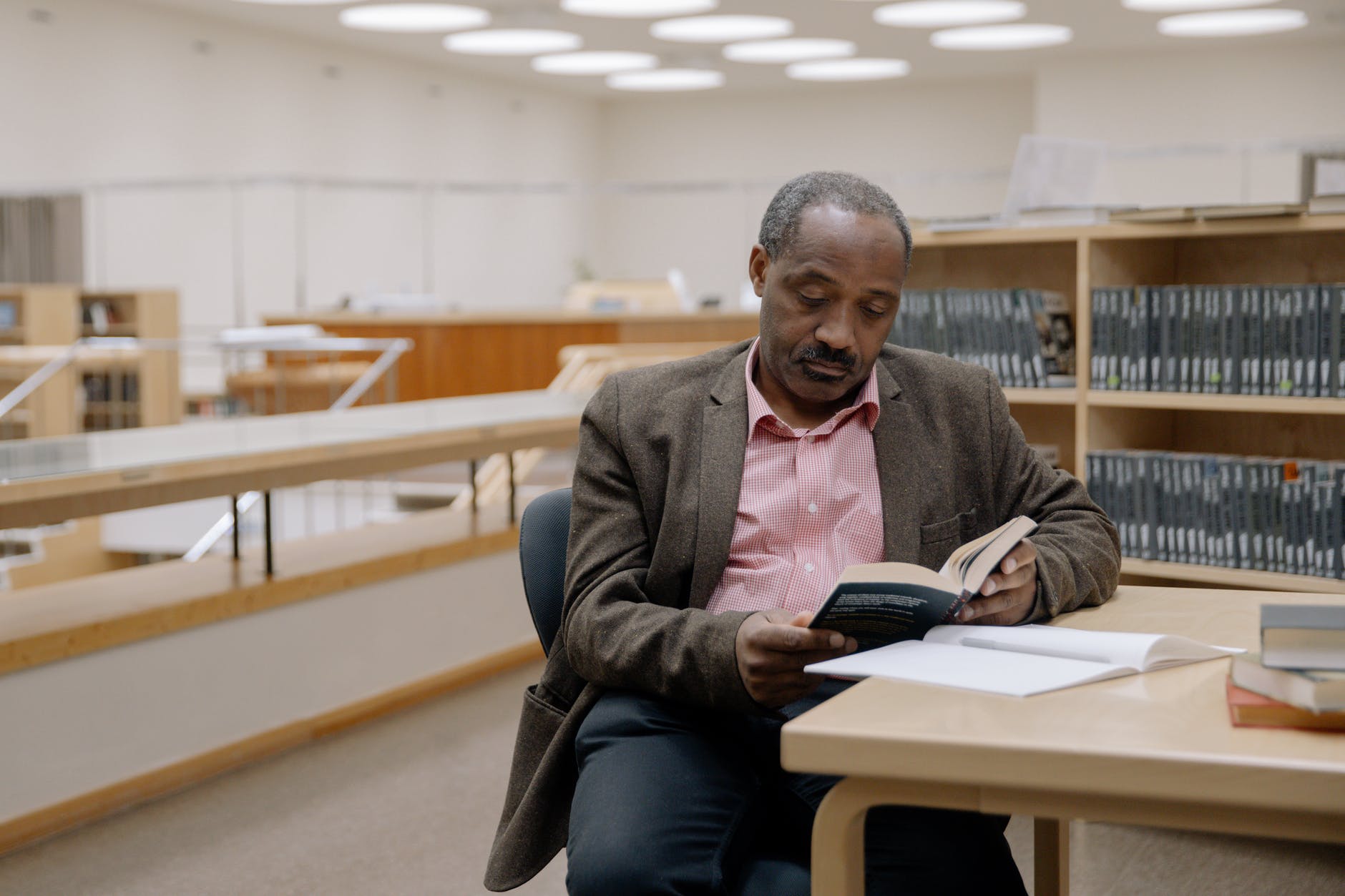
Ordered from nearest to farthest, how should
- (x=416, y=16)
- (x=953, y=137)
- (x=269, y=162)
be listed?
(x=416, y=16), (x=269, y=162), (x=953, y=137)

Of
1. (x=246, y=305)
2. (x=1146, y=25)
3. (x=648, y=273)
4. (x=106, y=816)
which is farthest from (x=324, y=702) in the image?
(x=648, y=273)

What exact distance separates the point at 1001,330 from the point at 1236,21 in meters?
9.11

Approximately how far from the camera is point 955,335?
315 centimetres

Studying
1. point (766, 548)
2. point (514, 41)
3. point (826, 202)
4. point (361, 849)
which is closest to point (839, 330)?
point (826, 202)

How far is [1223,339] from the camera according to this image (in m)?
2.82

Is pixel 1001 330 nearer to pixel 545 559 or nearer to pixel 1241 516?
pixel 1241 516

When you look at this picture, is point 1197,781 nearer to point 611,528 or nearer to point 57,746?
point 611,528

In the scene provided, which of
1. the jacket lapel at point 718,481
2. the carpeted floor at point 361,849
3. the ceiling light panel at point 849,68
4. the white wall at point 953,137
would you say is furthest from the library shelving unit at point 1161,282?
the ceiling light panel at point 849,68

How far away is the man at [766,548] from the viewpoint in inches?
55.9

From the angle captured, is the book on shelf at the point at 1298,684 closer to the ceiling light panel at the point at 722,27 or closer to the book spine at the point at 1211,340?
the book spine at the point at 1211,340

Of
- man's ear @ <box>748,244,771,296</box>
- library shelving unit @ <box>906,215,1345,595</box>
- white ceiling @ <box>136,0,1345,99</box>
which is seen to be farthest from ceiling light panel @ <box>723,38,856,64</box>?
man's ear @ <box>748,244,771,296</box>

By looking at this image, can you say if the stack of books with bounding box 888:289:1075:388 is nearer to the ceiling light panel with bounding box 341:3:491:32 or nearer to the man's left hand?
the man's left hand

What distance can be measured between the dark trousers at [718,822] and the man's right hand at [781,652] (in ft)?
0.43

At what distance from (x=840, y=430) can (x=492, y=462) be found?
4.85m
